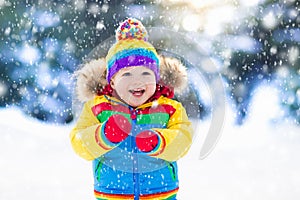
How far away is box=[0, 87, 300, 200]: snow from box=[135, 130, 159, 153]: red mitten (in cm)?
117

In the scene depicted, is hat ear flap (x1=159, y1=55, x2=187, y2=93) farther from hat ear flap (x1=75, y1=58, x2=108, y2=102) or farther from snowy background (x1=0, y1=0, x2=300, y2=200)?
snowy background (x1=0, y1=0, x2=300, y2=200)

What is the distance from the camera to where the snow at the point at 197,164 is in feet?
15.4

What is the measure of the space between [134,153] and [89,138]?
0.29 m

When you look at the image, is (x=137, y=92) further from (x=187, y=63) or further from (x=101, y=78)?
(x=187, y=63)

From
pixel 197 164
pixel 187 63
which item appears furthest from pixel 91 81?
pixel 187 63

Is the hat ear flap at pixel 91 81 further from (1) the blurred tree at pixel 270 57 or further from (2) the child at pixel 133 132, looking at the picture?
(1) the blurred tree at pixel 270 57

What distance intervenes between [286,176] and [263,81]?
2.96 meters

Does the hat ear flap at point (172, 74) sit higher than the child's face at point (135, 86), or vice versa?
the hat ear flap at point (172, 74)

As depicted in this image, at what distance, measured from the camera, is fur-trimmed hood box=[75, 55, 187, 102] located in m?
3.28

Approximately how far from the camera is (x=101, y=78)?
3301 mm

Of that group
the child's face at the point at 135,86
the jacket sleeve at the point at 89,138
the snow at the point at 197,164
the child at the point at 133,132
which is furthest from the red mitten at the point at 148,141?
the snow at the point at 197,164

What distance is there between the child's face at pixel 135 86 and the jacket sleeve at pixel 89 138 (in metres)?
0.24

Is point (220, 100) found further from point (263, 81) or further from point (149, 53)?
point (263, 81)

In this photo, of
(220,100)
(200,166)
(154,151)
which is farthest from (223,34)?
(154,151)
